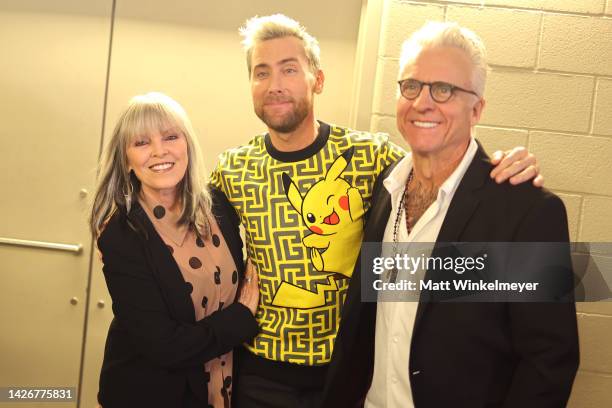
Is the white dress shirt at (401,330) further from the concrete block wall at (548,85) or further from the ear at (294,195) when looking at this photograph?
the concrete block wall at (548,85)

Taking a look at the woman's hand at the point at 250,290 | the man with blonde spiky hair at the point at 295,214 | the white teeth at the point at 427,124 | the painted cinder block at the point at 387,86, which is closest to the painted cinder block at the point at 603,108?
the painted cinder block at the point at 387,86

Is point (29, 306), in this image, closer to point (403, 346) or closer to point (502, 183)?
point (403, 346)

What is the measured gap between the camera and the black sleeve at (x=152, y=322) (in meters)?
1.99

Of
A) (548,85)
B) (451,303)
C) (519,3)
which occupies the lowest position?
(451,303)

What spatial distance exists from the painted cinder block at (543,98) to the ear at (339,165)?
704 millimetres

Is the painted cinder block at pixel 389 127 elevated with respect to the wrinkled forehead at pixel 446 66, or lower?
lower

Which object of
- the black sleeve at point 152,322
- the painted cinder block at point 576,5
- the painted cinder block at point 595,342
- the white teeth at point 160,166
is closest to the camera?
the black sleeve at point 152,322

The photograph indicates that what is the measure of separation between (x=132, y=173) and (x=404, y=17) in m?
1.14

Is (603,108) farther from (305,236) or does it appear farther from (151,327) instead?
(151,327)

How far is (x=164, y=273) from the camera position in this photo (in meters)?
2.04

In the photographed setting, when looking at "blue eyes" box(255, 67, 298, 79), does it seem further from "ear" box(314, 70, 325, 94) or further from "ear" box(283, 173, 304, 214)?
"ear" box(283, 173, 304, 214)

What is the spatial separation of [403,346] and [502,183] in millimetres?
478

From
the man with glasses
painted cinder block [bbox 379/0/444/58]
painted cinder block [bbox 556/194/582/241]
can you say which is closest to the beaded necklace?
the man with glasses

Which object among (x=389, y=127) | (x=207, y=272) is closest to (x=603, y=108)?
(x=389, y=127)
